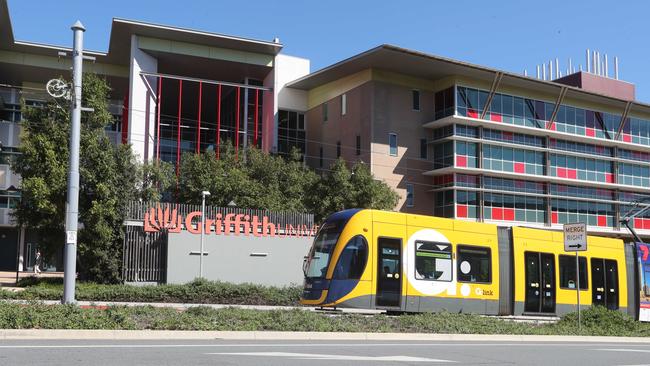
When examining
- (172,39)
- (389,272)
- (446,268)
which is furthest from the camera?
(172,39)

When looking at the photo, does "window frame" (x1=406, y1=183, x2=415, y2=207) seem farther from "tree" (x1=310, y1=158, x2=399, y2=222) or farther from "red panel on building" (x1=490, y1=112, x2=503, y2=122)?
"red panel on building" (x1=490, y1=112, x2=503, y2=122)

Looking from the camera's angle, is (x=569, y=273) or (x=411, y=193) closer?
(x=569, y=273)

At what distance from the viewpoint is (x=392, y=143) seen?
59.3 m

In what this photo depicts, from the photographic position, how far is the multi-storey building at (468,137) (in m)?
58.9

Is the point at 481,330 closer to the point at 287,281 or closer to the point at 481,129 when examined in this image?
the point at 287,281

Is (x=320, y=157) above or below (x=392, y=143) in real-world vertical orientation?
below

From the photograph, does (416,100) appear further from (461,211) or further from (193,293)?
(193,293)

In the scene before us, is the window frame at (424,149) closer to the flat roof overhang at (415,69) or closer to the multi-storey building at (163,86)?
the flat roof overhang at (415,69)

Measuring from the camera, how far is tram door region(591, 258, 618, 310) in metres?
26.2

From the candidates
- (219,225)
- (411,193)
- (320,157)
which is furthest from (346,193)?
(219,225)

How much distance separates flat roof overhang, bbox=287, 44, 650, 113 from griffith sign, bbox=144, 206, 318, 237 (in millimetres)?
A: 22789
